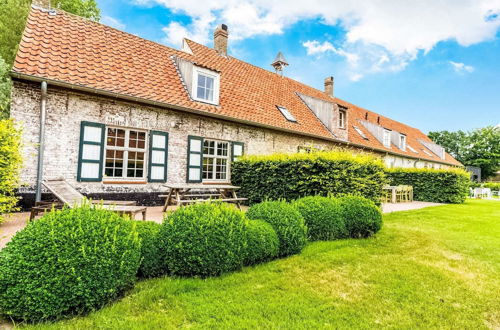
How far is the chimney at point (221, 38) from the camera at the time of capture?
1581 cm

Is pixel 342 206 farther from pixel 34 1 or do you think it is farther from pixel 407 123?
pixel 407 123

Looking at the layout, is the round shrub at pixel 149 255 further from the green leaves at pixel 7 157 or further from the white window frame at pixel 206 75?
the white window frame at pixel 206 75

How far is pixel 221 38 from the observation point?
1581cm

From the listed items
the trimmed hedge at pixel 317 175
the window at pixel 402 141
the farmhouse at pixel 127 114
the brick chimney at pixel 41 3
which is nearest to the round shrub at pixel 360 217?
the trimmed hedge at pixel 317 175

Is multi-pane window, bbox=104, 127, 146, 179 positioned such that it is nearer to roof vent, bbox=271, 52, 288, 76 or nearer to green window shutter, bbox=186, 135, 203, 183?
green window shutter, bbox=186, 135, 203, 183

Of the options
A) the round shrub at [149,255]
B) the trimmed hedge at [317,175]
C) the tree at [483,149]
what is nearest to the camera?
the round shrub at [149,255]

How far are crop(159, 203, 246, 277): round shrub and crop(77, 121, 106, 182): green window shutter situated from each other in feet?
18.5

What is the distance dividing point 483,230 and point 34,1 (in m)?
16.8

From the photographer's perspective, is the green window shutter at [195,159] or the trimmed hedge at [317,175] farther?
the green window shutter at [195,159]

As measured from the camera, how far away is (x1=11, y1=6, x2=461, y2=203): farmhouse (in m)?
7.55

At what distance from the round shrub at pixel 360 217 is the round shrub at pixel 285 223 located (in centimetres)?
162

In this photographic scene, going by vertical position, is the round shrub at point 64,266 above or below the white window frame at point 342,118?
below

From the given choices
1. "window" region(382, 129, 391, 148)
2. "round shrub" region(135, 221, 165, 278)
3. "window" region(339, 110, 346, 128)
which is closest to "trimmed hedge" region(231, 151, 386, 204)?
"round shrub" region(135, 221, 165, 278)

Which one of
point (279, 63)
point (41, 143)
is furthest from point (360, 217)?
point (279, 63)
